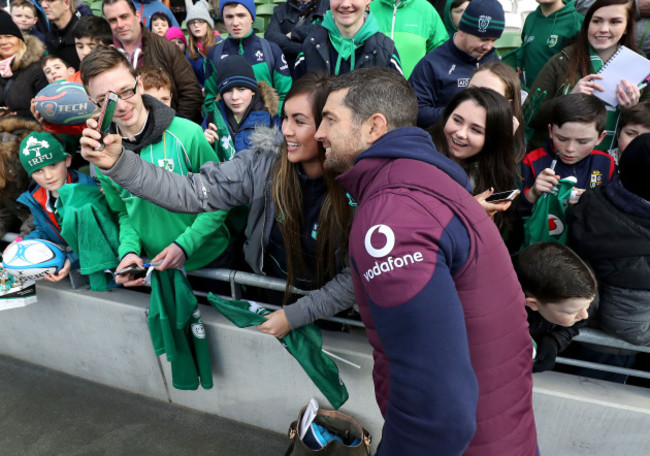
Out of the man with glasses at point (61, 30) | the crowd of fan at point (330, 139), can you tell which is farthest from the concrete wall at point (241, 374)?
the man with glasses at point (61, 30)

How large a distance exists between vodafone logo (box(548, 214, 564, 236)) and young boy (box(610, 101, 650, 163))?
69cm

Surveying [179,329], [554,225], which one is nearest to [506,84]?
[554,225]

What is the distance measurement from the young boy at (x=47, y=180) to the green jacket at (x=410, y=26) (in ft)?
9.55

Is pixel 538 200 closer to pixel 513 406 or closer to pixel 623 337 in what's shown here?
pixel 623 337

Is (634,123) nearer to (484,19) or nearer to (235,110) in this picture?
(484,19)

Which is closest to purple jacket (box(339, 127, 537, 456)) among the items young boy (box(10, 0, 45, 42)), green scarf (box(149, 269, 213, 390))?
green scarf (box(149, 269, 213, 390))

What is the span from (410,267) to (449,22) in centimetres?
480

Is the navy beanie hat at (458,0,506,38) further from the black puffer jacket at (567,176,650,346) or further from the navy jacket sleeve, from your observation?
the black puffer jacket at (567,176,650,346)

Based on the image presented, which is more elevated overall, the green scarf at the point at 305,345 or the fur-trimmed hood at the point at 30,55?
the fur-trimmed hood at the point at 30,55

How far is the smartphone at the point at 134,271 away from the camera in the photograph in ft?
8.40

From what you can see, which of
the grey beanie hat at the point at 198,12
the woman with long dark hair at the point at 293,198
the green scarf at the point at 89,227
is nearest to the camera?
the woman with long dark hair at the point at 293,198

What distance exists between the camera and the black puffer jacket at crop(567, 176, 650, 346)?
6.39 feet

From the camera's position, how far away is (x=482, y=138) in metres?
2.37

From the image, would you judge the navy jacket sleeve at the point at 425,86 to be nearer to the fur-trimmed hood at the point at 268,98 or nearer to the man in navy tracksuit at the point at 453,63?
the man in navy tracksuit at the point at 453,63
